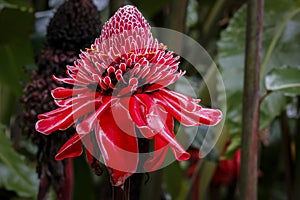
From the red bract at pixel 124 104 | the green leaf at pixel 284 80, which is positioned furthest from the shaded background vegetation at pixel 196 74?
the red bract at pixel 124 104

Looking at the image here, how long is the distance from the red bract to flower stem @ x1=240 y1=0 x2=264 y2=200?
191mm

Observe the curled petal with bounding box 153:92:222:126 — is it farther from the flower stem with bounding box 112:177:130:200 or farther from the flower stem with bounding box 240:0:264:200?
the flower stem with bounding box 240:0:264:200

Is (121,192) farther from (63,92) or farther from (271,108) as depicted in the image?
(271,108)

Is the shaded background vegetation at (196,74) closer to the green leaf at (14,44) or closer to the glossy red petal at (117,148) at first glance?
the green leaf at (14,44)

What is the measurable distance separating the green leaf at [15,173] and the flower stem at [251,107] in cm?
26

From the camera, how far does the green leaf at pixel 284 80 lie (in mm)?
530

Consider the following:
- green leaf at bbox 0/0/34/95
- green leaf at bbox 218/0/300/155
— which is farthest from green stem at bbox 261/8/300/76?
green leaf at bbox 0/0/34/95

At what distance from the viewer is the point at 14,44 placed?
80 centimetres

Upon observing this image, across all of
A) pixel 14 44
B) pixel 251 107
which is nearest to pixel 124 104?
pixel 251 107

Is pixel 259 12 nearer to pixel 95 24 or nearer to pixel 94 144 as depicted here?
pixel 95 24

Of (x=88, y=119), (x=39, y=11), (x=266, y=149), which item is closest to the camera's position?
(x=88, y=119)

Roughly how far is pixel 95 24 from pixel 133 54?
165 millimetres

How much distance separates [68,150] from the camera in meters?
0.30

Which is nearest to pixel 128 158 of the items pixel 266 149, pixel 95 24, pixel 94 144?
pixel 94 144
